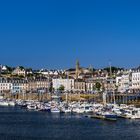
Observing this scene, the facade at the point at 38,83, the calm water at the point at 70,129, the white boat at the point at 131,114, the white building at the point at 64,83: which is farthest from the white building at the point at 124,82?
the calm water at the point at 70,129

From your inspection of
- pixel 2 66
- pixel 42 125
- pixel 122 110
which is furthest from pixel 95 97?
pixel 2 66

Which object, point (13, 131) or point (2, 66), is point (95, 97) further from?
point (2, 66)

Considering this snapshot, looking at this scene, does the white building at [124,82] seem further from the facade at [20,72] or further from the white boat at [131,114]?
the white boat at [131,114]

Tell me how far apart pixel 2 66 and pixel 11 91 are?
63.5 meters

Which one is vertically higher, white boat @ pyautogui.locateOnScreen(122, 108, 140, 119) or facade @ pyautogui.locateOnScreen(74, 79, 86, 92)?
facade @ pyautogui.locateOnScreen(74, 79, 86, 92)

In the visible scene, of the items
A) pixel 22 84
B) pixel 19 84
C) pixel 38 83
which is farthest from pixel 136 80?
pixel 19 84

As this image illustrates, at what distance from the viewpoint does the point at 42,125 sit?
171 ft

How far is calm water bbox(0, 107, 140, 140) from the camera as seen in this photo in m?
42.5

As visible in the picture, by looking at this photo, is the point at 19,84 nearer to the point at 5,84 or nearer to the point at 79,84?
the point at 5,84

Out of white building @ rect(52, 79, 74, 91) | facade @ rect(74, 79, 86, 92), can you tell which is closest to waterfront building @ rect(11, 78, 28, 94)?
white building @ rect(52, 79, 74, 91)

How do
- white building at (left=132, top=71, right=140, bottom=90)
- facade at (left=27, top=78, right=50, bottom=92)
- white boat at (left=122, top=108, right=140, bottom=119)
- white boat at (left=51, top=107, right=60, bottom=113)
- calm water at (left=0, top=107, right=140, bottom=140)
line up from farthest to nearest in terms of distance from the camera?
1. facade at (left=27, top=78, right=50, bottom=92)
2. white building at (left=132, top=71, right=140, bottom=90)
3. white boat at (left=51, top=107, right=60, bottom=113)
4. white boat at (left=122, top=108, right=140, bottom=119)
5. calm water at (left=0, top=107, right=140, bottom=140)

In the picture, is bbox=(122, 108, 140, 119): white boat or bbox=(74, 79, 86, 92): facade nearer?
bbox=(122, 108, 140, 119): white boat

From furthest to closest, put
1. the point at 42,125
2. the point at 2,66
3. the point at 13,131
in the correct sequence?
1. the point at 2,66
2. the point at 42,125
3. the point at 13,131

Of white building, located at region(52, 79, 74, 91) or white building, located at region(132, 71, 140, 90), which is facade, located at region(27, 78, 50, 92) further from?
white building, located at region(132, 71, 140, 90)
